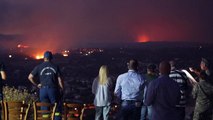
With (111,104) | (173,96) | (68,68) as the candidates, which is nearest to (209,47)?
(68,68)

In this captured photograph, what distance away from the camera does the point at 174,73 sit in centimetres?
964

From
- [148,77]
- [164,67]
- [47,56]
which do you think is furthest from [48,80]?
[164,67]

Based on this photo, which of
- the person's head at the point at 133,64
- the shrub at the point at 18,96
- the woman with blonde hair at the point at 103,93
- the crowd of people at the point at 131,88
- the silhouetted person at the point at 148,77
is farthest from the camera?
the shrub at the point at 18,96

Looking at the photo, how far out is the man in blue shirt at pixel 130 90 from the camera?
1059 centimetres

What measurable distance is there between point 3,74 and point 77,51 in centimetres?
5384

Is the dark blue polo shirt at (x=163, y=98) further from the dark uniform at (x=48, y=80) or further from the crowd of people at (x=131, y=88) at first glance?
the dark uniform at (x=48, y=80)

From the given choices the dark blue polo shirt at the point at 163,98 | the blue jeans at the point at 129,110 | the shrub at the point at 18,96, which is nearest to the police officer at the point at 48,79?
the blue jeans at the point at 129,110

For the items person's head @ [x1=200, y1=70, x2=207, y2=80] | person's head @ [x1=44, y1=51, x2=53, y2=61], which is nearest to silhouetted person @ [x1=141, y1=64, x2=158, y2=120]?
person's head @ [x1=200, y1=70, x2=207, y2=80]

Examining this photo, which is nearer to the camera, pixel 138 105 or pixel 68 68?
pixel 138 105

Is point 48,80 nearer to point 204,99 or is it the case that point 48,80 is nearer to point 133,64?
point 133,64

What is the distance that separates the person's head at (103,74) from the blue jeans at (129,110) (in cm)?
Answer: 65

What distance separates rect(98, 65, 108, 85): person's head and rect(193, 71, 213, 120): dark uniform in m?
1.90

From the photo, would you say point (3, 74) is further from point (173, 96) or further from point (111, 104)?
point (173, 96)

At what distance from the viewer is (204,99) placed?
10477 millimetres
